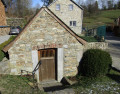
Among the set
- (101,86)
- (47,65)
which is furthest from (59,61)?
(101,86)

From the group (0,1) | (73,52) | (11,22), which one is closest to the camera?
(73,52)

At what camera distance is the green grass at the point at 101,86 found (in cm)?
540

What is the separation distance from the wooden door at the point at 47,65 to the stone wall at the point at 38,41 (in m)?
0.60

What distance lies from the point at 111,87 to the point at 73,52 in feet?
9.56

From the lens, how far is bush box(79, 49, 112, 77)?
6985 millimetres

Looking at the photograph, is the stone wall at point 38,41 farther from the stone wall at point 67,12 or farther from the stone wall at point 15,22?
the stone wall at point 15,22

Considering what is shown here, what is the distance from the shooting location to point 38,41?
6578 millimetres

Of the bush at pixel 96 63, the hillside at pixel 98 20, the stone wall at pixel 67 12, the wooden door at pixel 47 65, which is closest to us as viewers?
the bush at pixel 96 63

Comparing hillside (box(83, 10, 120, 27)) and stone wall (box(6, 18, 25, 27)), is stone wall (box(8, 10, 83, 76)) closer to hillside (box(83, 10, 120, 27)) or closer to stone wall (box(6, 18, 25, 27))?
stone wall (box(6, 18, 25, 27))

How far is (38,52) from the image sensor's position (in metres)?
7.02

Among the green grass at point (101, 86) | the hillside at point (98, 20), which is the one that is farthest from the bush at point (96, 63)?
the hillside at point (98, 20)

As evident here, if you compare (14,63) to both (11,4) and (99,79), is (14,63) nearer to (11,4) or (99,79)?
(99,79)

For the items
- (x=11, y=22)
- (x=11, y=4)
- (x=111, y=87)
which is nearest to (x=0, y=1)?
(x=11, y=22)

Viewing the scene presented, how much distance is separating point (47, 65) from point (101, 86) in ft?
11.4
